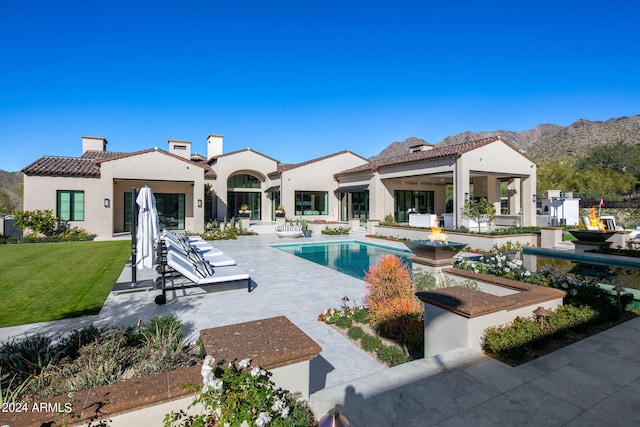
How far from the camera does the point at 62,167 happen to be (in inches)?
834

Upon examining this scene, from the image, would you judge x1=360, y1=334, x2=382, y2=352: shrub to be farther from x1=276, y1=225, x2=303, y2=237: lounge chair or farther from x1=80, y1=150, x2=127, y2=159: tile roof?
x1=80, y1=150, x2=127, y2=159: tile roof

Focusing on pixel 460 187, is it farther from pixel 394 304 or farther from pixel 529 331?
pixel 529 331

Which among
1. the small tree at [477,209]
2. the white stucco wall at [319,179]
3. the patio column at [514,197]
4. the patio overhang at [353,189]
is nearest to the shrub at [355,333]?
the small tree at [477,209]

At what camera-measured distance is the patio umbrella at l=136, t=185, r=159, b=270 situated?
8.72 meters

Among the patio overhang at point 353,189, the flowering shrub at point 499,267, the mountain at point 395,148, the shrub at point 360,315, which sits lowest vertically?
the shrub at point 360,315

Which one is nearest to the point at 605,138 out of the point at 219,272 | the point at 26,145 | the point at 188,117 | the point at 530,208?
the point at 530,208

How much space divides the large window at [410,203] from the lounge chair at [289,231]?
9.93 m

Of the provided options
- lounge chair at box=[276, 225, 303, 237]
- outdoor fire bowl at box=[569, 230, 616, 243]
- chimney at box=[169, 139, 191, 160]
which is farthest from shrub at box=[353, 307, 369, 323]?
chimney at box=[169, 139, 191, 160]

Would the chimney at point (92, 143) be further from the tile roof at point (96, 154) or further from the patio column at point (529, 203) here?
the patio column at point (529, 203)

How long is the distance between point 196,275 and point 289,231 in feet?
49.5

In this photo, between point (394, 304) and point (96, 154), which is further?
point (96, 154)

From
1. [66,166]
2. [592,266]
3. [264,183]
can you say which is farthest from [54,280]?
[264,183]

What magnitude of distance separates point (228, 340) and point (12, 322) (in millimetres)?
6070

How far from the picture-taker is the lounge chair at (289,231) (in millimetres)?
23016
